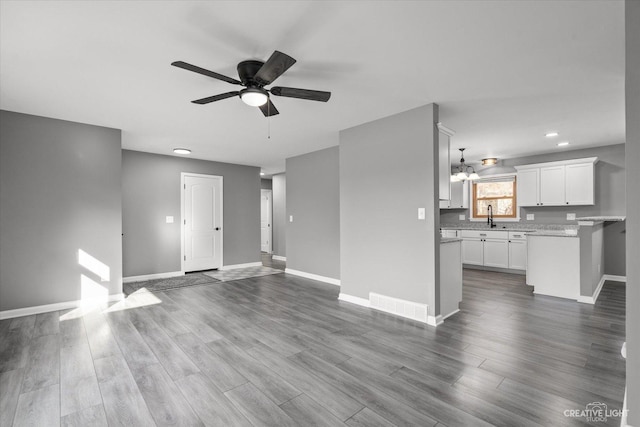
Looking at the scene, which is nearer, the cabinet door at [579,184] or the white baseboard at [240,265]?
the cabinet door at [579,184]

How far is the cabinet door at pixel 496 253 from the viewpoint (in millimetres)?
6293

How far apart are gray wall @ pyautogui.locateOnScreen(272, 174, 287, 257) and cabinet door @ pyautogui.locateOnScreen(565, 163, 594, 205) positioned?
658cm

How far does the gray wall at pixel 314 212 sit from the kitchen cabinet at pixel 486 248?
3.51m

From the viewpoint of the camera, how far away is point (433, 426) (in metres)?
1.73

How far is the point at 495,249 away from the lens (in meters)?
6.45

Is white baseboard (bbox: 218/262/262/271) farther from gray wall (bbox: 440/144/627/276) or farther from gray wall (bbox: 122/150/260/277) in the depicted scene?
gray wall (bbox: 440/144/627/276)

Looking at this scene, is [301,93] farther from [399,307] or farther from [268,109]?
[399,307]

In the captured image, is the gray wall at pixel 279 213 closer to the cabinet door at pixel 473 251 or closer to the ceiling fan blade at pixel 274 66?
the cabinet door at pixel 473 251

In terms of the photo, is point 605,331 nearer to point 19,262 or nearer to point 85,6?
point 85,6

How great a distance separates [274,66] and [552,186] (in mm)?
6295

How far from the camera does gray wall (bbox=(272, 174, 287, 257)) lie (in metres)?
8.58

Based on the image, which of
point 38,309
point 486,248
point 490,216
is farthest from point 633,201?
point 490,216

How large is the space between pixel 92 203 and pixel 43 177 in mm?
604

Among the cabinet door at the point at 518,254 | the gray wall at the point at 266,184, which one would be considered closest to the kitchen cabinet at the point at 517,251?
the cabinet door at the point at 518,254
